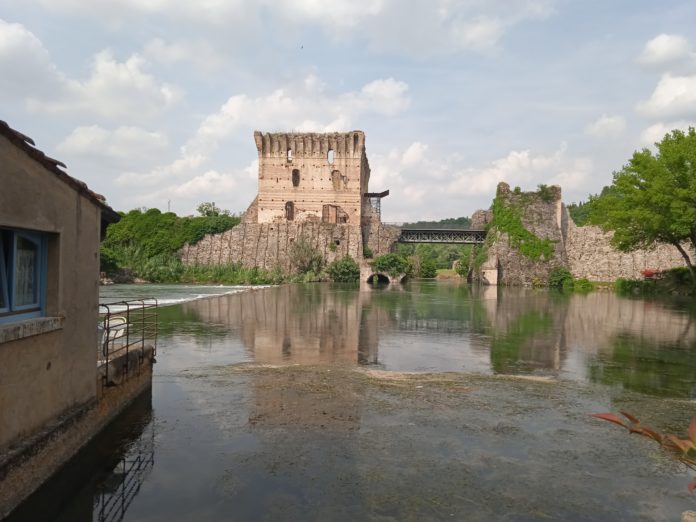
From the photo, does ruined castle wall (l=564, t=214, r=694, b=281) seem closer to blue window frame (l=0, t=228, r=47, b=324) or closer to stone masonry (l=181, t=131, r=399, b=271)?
stone masonry (l=181, t=131, r=399, b=271)

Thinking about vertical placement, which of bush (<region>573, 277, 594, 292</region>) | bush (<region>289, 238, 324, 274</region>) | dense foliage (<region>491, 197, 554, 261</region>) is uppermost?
dense foliage (<region>491, 197, 554, 261</region>)

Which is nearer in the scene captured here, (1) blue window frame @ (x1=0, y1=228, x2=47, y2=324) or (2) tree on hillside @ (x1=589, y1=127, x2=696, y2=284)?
(1) blue window frame @ (x1=0, y1=228, x2=47, y2=324)

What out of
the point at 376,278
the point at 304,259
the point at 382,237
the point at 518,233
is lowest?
the point at 376,278

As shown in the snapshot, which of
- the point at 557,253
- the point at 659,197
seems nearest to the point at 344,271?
the point at 557,253

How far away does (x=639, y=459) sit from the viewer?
5.78 meters

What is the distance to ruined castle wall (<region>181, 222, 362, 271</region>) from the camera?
5206cm

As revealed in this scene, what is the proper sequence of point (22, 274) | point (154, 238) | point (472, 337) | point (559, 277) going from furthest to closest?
point (154, 238), point (559, 277), point (472, 337), point (22, 274)

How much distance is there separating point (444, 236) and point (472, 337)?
1572 inches

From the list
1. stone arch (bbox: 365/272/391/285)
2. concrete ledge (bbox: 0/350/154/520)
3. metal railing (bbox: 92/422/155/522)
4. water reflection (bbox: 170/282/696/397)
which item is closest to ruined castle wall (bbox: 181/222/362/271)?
stone arch (bbox: 365/272/391/285)

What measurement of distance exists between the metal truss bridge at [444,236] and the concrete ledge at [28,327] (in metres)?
48.3

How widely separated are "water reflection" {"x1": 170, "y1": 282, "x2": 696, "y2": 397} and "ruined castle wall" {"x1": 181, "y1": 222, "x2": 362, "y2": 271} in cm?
2807

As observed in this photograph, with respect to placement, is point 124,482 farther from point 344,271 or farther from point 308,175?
point 308,175

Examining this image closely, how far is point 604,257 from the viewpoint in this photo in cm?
4353

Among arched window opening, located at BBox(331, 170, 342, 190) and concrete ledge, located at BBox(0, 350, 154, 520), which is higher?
arched window opening, located at BBox(331, 170, 342, 190)
